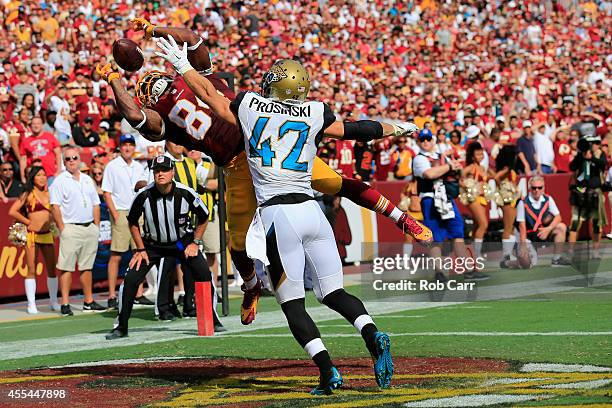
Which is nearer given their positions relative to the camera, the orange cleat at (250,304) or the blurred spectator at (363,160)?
the orange cleat at (250,304)

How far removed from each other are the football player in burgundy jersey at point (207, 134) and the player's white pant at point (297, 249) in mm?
942

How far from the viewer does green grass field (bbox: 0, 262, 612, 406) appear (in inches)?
366

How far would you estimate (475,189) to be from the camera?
54.4 feet

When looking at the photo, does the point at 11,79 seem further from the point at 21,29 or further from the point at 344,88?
the point at 344,88

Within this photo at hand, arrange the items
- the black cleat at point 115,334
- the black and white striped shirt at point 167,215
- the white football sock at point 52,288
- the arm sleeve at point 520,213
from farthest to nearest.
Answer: the arm sleeve at point 520,213, the white football sock at point 52,288, the black and white striped shirt at point 167,215, the black cleat at point 115,334

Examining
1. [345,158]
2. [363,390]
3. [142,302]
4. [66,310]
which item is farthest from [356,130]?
[345,158]

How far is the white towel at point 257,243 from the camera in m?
7.67

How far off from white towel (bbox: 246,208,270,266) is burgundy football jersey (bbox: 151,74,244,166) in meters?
1.09

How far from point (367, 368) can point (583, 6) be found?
29.7 meters

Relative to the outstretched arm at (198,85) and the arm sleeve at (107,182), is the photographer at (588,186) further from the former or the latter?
the outstretched arm at (198,85)

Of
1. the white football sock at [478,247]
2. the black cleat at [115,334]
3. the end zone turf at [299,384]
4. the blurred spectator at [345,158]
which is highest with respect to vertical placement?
the blurred spectator at [345,158]

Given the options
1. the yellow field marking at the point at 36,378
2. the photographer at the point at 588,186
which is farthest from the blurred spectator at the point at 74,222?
the photographer at the point at 588,186

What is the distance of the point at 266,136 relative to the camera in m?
7.80

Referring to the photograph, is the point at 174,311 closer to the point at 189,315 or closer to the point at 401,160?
the point at 189,315
